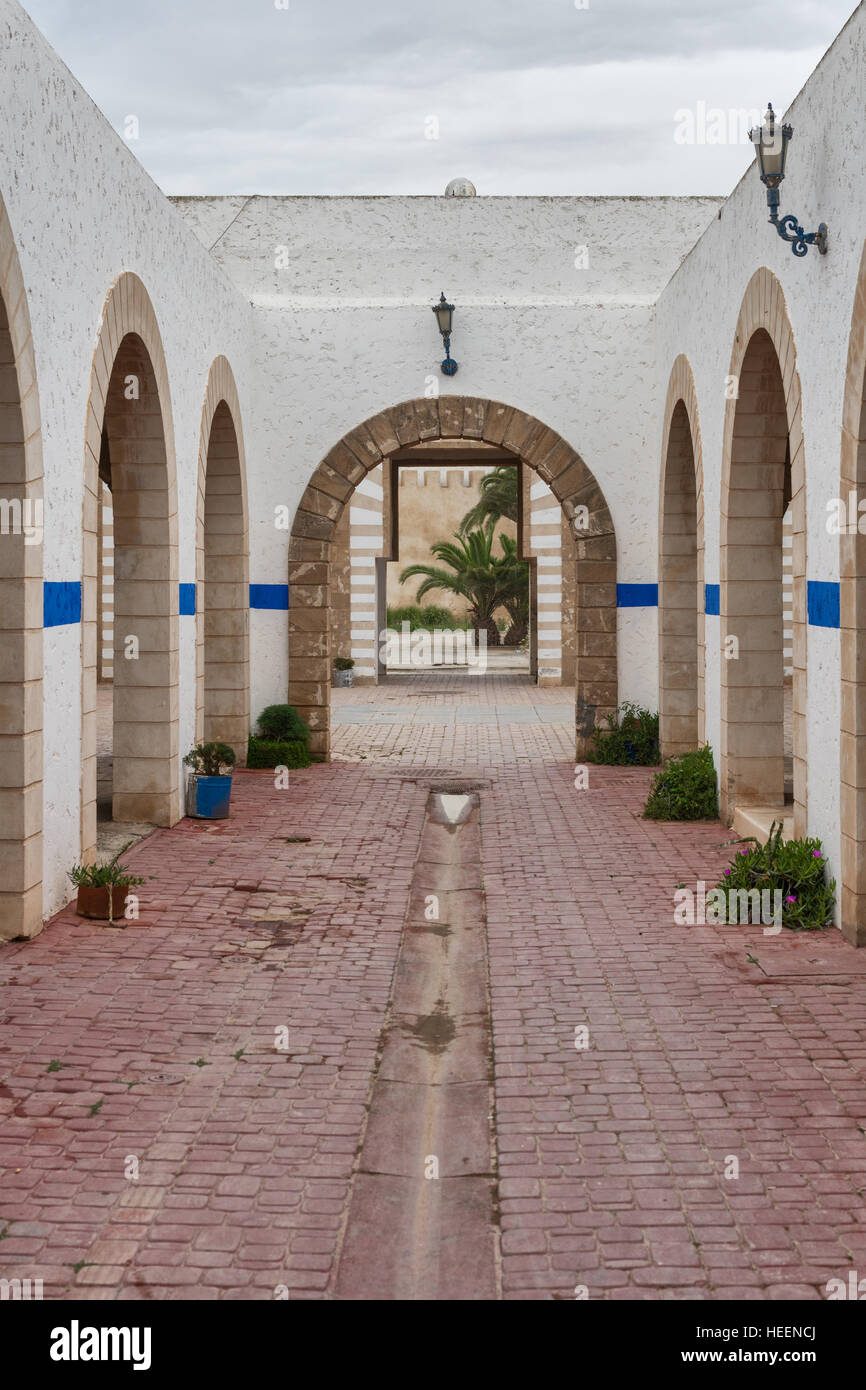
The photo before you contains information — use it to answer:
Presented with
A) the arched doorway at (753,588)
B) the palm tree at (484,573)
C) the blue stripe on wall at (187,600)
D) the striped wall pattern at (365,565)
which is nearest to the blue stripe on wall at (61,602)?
the blue stripe on wall at (187,600)

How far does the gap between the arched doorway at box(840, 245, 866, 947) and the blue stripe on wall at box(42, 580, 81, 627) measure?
382 cm

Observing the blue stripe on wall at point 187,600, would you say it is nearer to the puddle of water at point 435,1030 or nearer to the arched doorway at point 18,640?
the arched doorway at point 18,640

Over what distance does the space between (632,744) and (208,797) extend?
4.54 meters

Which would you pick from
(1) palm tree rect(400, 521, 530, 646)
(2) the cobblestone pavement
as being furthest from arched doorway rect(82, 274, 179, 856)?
(1) palm tree rect(400, 521, 530, 646)

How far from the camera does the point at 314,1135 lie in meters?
4.48

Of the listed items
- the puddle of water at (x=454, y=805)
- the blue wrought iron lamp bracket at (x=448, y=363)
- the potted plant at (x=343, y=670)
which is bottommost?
the puddle of water at (x=454, y=805)

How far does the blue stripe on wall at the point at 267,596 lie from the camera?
43.4ft

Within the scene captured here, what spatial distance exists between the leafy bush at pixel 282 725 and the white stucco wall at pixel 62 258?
15.8ft

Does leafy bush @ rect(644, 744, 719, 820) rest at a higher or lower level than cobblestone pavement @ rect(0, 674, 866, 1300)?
higher

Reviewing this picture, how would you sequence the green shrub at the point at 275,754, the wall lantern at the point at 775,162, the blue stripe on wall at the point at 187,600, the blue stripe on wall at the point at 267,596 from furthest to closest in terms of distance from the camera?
the blue stripe on wall at the point at 267,596 < the green shrub at the point at 275,754 < the blue stripe on wall at the point at 187,600 < the wall lantern at the point at 775,162

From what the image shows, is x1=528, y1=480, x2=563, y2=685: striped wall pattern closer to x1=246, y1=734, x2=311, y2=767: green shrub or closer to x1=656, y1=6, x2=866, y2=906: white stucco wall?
x1=246, y1=734, x2=311, y2=767: green shrub

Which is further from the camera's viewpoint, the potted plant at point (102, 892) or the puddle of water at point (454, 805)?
the puddle of water at point (454, 805)

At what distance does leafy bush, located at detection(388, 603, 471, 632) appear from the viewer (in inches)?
1401
